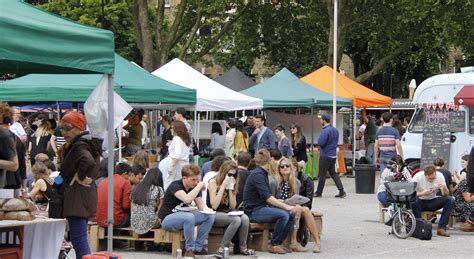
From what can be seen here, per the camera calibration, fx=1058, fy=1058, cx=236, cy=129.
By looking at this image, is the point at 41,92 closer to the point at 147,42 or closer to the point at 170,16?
the point at 147,42

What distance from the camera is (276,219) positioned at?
14.3 meters

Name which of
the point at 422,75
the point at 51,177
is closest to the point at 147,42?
the point at 51,177

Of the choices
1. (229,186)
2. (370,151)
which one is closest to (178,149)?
(229,186)

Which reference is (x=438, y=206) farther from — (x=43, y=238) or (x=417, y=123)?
(x=417, y=123)

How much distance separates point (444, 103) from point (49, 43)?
51.3 ft

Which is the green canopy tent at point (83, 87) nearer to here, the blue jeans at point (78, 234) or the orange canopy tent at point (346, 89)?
the blue jeans at point (78, 234)

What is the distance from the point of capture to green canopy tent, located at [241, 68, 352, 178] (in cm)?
2800

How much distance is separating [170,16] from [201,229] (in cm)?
4744

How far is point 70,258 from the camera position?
43.2ft

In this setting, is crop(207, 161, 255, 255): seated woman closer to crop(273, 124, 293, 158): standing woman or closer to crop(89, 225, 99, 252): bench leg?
crop(89, 225, 99, 252): bench leg

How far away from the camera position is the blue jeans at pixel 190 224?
13.5m

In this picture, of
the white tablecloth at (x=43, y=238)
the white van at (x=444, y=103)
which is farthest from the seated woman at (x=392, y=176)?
the white tablecloth at (x=43, y=238)

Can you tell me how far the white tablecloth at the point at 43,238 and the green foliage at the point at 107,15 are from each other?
4339cm

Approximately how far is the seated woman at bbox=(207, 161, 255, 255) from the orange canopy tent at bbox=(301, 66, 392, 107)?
16.7 metres
